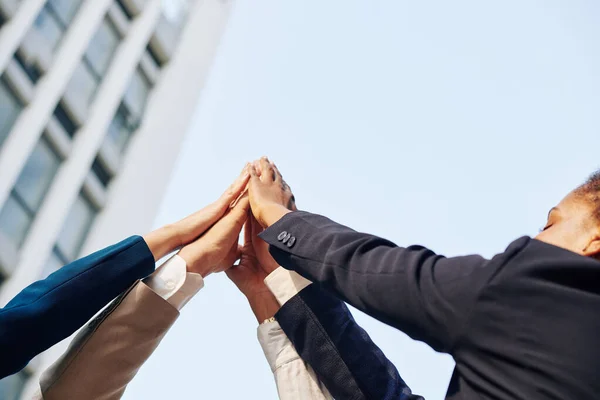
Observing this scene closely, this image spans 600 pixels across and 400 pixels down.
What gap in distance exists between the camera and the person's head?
1786 mm

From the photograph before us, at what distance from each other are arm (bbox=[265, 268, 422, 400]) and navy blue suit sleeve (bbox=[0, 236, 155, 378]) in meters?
0.47

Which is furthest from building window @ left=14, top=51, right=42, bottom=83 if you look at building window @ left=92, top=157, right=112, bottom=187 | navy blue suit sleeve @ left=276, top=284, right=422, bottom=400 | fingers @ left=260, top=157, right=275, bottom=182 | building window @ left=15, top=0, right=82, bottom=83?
navy blue suit sleeve @ left=276, top=284, right=422, bottom=400

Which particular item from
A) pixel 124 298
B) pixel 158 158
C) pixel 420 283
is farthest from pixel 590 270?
pixel 158 158

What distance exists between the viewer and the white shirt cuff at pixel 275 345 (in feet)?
8.19

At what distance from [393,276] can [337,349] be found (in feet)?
2.52

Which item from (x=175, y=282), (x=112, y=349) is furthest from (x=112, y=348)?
(x=175, y=282)

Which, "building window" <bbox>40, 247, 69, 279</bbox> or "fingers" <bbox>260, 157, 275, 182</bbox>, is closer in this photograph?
"fingers" <bbox>260, 157, 275, 182</bbox>

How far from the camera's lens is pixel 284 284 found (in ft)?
8.42

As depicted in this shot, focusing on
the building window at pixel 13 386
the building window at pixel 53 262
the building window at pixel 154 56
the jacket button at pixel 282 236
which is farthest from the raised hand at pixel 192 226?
the building window at pixel 154 56

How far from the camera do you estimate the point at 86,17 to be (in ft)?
42.9

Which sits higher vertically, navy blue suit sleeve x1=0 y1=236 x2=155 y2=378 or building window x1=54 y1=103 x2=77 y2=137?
building window x1=54 y1=103 x2=77 y2=137

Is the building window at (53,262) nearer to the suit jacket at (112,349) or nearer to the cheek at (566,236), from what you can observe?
the suit jacket at (112,349)

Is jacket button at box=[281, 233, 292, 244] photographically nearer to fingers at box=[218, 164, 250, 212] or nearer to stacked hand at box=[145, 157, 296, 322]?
stacked hand at box=[145, 157, 296, 322]

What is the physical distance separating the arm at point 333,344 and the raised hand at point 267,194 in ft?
0.75
